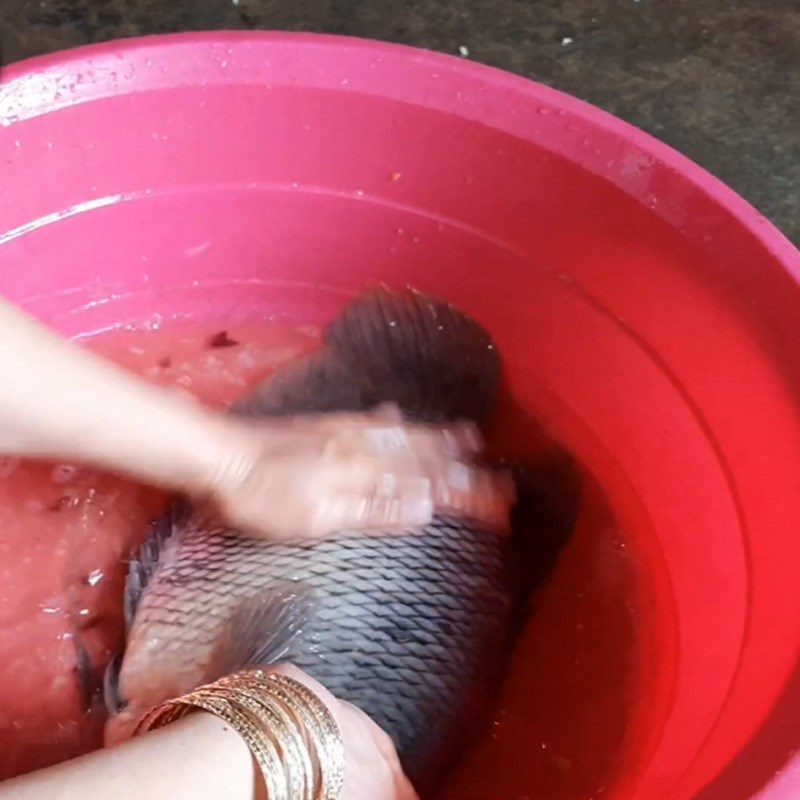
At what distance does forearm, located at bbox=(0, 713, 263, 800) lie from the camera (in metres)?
0.42

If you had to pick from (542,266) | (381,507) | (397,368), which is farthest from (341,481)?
(542,266)

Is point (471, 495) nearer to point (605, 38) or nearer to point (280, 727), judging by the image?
point (280, 727)

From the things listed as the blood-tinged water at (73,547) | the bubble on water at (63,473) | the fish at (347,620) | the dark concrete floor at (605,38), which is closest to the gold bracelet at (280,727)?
the fish at (347,620)

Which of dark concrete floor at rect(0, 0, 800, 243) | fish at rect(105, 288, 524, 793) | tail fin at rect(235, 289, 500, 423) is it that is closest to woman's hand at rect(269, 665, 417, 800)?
fish at rect(105, 288, 524, 793)

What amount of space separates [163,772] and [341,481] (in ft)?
0.97

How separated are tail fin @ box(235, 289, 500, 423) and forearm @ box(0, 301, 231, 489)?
156 millimetres

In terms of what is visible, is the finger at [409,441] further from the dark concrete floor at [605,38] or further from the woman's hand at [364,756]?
the dark concrete floor at [605,38]

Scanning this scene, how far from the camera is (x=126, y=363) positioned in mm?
914

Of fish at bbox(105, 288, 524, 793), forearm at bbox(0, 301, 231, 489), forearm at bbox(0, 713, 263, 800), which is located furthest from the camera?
fish at bbox(105, 288, 524, 793)

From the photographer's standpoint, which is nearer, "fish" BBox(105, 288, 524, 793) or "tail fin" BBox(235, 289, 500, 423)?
"fish" BBox(105, 288, 524, 793)

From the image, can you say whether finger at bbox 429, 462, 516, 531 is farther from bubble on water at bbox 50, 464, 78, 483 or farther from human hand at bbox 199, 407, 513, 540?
bubble on water at bbox 50, 464, 78, 483

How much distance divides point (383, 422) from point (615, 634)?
248 mm

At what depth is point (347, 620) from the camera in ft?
2.24

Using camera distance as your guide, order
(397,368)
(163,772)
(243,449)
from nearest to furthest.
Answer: (163,772) → (243,449) → (397,368)
